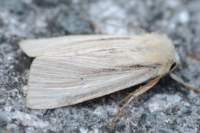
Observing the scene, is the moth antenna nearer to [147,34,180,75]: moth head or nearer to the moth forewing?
[147,34,180,75]: moth head

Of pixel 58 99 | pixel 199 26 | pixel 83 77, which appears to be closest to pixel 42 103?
pixel 58 99

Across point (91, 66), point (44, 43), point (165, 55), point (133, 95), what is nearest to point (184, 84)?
point (165, 55)

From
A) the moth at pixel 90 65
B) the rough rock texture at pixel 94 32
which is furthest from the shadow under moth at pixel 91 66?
the rough rock texture at pixel 94 32

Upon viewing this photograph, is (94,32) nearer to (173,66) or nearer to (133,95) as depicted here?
(173,66)

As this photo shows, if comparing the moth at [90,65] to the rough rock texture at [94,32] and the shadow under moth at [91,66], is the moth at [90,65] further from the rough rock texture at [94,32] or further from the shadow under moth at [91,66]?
the rough rock texture at [94,32]

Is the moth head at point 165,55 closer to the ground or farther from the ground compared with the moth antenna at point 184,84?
farther from the ground

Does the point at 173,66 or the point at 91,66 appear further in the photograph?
the point at 173,66

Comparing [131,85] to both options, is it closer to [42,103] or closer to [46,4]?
[42,103]
